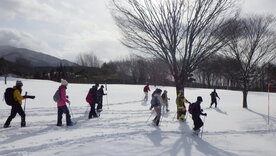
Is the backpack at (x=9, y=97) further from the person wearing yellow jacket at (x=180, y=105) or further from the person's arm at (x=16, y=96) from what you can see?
the person wearing yellow jacket at (x=180, y=105)

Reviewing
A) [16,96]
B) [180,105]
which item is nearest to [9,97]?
[16,96]

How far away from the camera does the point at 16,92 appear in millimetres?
6871

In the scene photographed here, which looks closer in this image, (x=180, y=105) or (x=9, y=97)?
(x=9, y=97)

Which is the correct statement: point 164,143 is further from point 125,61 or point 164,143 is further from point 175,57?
point 125,61

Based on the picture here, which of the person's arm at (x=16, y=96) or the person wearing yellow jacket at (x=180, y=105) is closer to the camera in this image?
the person's arm at (x=16, y=96)

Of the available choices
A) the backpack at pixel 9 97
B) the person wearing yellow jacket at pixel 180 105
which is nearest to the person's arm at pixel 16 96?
the backpack at pixel 9 97

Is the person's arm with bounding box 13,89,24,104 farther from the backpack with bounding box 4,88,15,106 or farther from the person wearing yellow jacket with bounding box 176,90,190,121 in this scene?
the person wearing yellow jacket with bounding box 176,90,190,121

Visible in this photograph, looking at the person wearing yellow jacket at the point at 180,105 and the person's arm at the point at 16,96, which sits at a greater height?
the person's arm at the point at 16,96

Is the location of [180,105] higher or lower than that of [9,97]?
lower

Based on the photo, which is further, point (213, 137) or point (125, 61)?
point (125, 61)

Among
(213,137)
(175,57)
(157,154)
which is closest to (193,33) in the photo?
(175,57)

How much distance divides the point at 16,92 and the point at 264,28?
50.4 ft

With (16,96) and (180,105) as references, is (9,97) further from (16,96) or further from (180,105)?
(180,105)

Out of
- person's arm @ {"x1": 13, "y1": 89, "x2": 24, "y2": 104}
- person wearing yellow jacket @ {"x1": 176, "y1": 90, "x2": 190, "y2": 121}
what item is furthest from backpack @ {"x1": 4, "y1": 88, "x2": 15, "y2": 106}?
person wearing yellow jacket @ {"x1": 176, "y1": 90, "x2": 190, "y2": 121}
